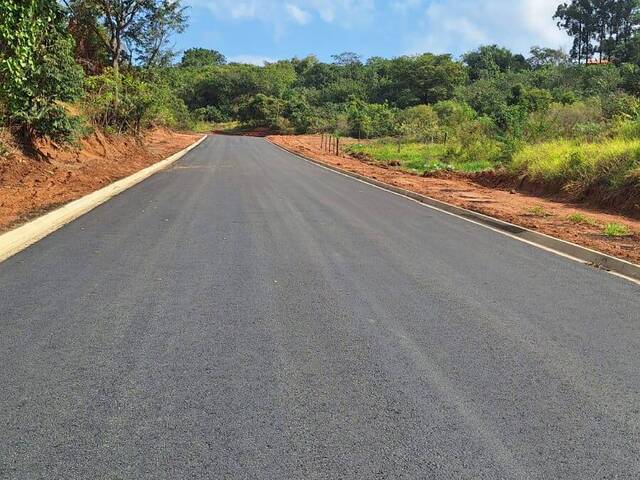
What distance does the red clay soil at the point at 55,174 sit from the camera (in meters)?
11.1

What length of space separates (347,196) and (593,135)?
10.1 meters

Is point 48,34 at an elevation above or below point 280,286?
above

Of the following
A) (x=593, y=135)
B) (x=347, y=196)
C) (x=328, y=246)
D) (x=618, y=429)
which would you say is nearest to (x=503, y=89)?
(x=593, y=135)

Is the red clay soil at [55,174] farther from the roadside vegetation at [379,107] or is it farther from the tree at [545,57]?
the tree at [545,57]

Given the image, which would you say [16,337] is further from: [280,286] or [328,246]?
[328,246]

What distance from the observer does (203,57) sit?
14625 centimetres

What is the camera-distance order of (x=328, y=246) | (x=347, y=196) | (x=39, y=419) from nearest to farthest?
(x=39, y=419) → (x=328, y=246) → (x=347, y=196)

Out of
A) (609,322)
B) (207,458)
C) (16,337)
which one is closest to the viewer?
(207,458)

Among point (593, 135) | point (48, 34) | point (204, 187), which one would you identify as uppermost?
point (48, 34)

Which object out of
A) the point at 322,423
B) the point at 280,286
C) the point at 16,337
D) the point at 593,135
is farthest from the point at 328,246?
the point at 593,135

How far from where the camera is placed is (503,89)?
6794 cm

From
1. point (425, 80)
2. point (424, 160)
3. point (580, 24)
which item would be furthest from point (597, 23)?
point (424, 160)

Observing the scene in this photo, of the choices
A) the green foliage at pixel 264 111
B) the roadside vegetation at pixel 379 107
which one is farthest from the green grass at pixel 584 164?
→ the green foliage at pixel 264 111

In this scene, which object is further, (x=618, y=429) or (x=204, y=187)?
(x=204, y=187)
